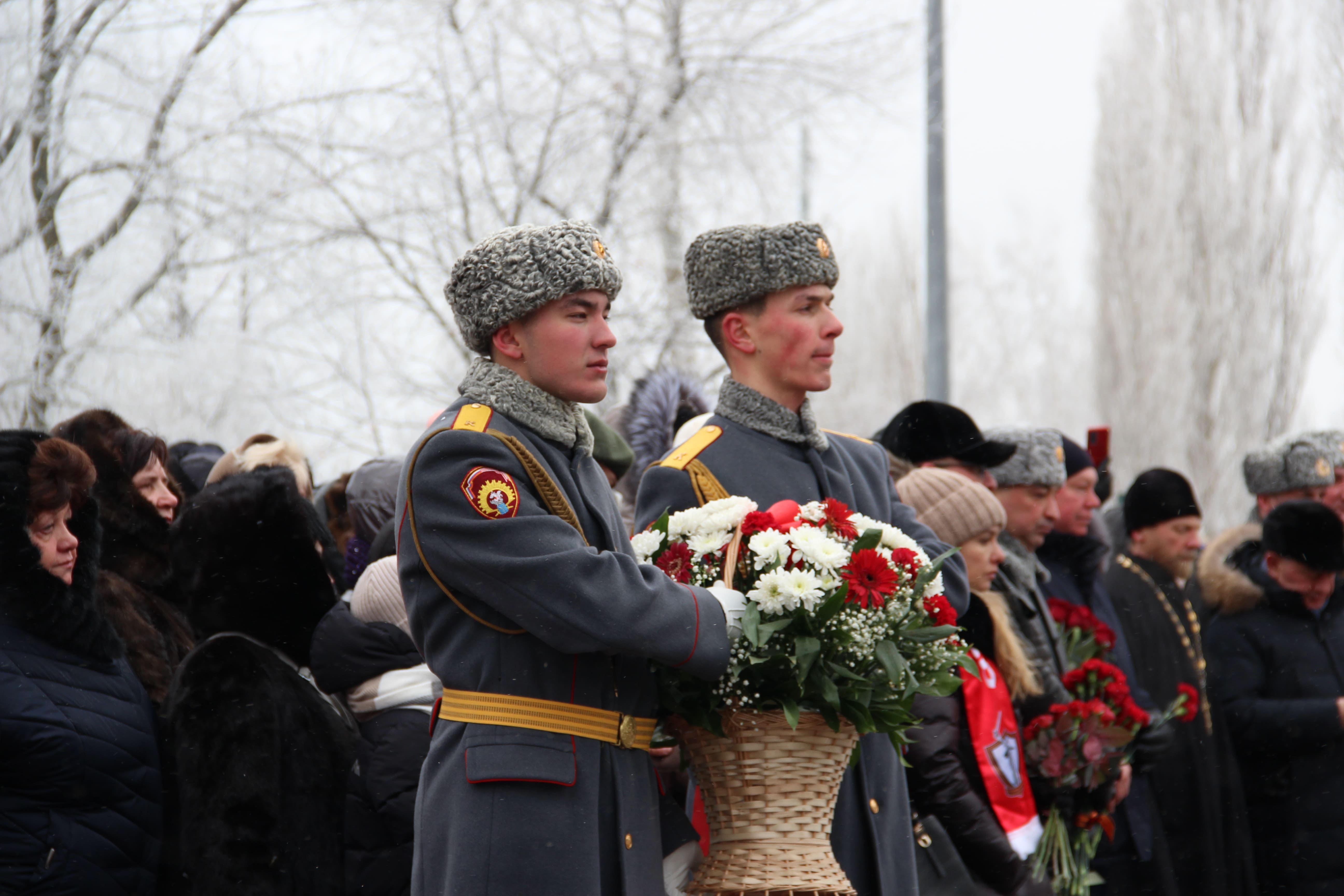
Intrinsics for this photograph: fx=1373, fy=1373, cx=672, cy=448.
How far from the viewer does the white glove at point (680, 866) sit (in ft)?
9.86

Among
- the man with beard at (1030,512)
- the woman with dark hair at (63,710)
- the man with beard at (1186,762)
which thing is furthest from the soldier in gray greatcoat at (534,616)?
the man with beard at (1186,762)

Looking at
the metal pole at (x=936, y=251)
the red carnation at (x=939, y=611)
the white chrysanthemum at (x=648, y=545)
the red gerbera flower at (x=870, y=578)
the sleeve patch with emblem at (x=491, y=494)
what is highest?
the metal pole at (x=936, y=251)

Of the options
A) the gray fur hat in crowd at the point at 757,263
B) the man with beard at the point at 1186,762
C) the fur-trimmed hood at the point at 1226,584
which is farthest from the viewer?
the fur-trimmed hood at the point at 1226,584

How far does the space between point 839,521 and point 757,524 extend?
0.18m

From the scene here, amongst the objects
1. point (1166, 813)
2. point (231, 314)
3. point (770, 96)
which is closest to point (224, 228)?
point (231, 314)

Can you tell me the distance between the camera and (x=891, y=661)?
2.68 meters

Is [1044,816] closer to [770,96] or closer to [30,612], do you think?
[30,612]

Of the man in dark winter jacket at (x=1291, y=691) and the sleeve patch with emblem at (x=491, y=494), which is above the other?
the sleeve patch with emblem at (x=491, y=494)

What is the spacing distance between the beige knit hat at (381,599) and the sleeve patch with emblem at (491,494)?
A: 1.42m

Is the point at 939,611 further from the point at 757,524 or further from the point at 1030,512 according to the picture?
the point at 1030,512

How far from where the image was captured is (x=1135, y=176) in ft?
74.8

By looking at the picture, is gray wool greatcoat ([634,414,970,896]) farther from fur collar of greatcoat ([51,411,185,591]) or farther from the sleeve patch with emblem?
fur collar of greatcoat ([51,411,185,591])

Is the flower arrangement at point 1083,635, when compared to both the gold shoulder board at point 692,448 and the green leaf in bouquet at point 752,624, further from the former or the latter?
the green leaf in bouquet at point 752,624

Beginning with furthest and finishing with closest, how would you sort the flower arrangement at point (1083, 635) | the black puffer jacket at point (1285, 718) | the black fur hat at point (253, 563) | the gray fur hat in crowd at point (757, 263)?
the black puffer jacket at point (1285, 718) < the flower arrangement at point (1083, 635) < the black fur hat at point (253, 563) < the gray fur hat in crowd at point (757, 263)
